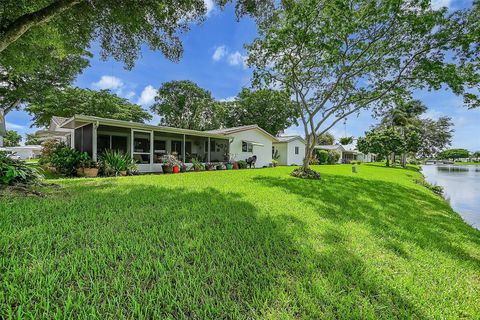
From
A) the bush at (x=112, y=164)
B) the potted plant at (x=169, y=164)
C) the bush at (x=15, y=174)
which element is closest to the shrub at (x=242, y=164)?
the potted plant at (x=169, y=164)

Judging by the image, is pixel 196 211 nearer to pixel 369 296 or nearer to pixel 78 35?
pixel 369 296

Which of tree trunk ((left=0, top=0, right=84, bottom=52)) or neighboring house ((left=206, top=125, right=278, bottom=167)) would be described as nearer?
tree trunk ((left=0, top=0, right=84, bottom=52))

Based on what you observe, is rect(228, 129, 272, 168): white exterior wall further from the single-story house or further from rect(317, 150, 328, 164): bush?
rect(317, 150, 328, 164): bush

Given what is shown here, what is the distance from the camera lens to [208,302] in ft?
5.88

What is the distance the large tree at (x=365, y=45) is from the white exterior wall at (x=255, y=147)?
7.55m

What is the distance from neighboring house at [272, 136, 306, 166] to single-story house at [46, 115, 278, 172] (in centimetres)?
405

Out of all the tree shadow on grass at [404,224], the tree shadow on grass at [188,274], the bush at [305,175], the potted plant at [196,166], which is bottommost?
the tree shadow on grass at [404,224]

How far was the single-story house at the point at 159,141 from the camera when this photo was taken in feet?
38.2

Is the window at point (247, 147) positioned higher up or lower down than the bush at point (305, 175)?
higher up

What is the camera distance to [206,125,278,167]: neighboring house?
18391mm

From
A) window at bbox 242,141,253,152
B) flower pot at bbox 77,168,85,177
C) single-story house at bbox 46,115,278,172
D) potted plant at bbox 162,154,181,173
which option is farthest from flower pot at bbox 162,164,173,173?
window at bbox 242,141,253,152

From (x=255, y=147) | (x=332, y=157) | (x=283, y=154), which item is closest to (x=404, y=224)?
(x=255, y=147)

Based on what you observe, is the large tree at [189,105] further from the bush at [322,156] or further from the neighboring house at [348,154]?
the neighboring house at [348,154]

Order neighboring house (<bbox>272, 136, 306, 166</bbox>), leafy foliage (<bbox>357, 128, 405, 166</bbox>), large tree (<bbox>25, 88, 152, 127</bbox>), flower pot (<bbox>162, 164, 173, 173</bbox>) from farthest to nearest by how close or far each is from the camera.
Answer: leafy foliage (<bbox>357, 128, 405, 166</bbox>) < neighboring house (<bbox>272, 136, 306, 166</bbox>) < large tree (<bbox>25, 88, 152, 127</bbox>) < flower pot (<bbox>162, 164, 173, 173</bbox>)
